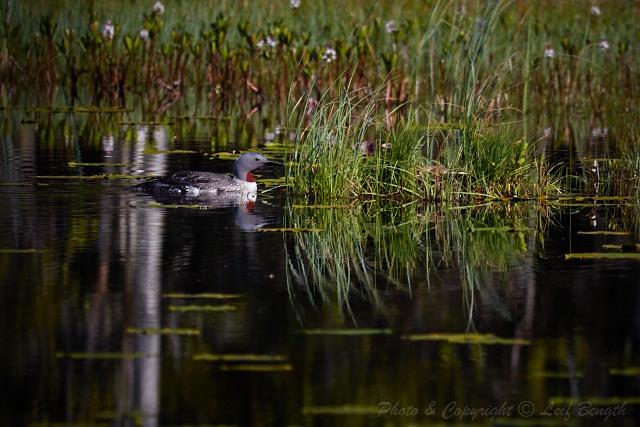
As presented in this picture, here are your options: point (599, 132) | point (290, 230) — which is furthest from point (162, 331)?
point (599, 132)

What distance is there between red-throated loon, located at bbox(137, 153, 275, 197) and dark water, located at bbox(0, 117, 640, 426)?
1299 millimetres

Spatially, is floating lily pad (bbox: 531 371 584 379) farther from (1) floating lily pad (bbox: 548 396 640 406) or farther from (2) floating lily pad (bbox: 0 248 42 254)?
(2) floating lily pad (bbox: 0 248 42 254)

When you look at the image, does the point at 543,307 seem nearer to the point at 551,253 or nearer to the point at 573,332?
the point at 573,332

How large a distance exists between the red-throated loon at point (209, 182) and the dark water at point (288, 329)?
4.26 ft

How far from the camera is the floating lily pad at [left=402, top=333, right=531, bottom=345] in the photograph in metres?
6.64

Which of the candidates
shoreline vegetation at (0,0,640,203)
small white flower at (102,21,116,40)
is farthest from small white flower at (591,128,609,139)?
small white flower at (102,21,116,40)

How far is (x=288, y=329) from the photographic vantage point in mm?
6906

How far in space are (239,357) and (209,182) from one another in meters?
6.25

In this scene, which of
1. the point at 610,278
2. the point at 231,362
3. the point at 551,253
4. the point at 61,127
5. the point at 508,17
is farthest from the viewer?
the point at 508,17

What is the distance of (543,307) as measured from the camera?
755 cm

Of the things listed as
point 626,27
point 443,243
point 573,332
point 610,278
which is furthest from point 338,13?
point 573,332

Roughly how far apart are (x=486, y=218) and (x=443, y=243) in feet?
4.49

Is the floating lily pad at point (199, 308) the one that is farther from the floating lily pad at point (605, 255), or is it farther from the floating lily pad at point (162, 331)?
the floating lily pad at point (605, 255)

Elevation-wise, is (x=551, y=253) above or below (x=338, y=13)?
below
